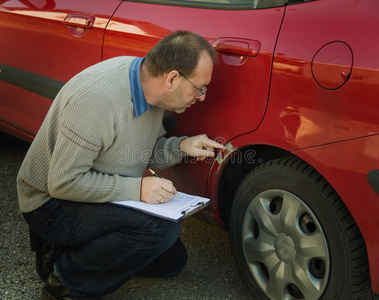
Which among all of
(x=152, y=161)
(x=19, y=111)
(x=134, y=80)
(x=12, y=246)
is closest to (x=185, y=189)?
(x=152, y=161)

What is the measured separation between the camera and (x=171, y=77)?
2146 millimetres

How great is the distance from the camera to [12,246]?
285cm

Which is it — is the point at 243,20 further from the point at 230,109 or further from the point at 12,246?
the point at 12,246

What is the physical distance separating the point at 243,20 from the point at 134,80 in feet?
1.56

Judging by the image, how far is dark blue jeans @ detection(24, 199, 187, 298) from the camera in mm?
2207

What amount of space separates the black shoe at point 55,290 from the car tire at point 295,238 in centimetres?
71

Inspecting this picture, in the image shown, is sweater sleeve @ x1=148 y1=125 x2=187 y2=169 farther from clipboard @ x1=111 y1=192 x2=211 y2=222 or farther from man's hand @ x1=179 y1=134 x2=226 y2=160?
clipboard @ x1=111 y1=192 x2=211 y2=222

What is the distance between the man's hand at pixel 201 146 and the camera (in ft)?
7.47

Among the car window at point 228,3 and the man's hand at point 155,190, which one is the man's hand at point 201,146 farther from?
the car window at point 228,3

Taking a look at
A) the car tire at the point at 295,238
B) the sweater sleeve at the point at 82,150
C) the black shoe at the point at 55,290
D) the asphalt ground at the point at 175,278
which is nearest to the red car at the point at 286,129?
the car tire at the point at 295,238

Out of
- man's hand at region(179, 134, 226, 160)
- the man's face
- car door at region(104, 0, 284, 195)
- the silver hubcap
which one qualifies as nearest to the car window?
car door at region(104, 0, 284, 195)

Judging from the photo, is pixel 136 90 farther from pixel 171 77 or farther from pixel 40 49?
pixel 40 49

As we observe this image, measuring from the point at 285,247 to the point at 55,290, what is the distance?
37.0 inches

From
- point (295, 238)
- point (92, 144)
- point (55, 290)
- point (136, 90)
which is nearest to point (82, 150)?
point (92, 144)
